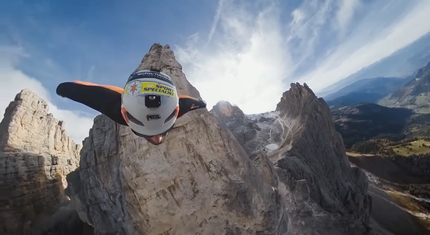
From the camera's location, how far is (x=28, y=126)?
41.2 meters

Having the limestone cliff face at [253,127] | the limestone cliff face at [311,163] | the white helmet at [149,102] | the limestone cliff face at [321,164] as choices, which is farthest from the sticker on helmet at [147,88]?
the limestone cliff face at [253,127]

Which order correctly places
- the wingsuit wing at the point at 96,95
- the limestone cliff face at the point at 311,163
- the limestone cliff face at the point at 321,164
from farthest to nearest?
the limestone cliff face at the point at 321,164 → the limestone cliff face at the point at 311,163 → the wingsuit wing at the point at 96,95

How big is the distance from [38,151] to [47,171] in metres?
3.67

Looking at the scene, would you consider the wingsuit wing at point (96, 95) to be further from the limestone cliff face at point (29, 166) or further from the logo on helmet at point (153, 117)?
the limestone cliff face at point (29, 166)

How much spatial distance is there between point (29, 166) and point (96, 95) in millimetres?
36917

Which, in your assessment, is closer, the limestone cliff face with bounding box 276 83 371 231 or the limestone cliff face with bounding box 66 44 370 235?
the limestone cliff face with bounding box 66 44 370 235

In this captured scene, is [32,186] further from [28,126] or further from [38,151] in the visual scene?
[28,126]

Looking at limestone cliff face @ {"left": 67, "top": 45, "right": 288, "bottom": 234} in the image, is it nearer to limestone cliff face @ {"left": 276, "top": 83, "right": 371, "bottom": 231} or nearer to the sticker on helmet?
the sticker on helmet

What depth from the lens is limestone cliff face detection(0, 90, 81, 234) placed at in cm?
3331

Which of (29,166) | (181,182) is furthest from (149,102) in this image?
(29,166)

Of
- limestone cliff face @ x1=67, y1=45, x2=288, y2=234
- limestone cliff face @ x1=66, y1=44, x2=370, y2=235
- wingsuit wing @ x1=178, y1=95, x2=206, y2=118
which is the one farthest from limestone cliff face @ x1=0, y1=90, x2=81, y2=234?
wingsuit wing @ x1=178, y1=95, x2=206, y2=118

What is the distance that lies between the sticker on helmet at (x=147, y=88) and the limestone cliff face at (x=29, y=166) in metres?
36.8

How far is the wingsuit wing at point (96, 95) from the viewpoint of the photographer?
8.15 metres

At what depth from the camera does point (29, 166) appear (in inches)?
1438
